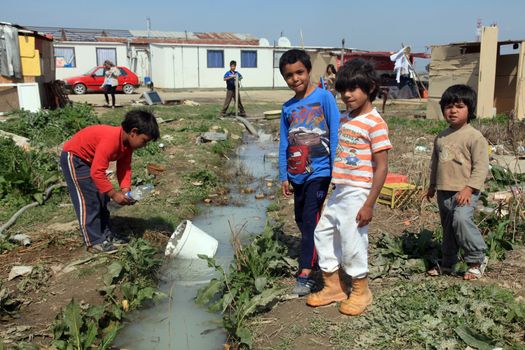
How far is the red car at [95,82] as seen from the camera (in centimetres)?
2356

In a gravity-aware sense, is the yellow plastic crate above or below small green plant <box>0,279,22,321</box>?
above

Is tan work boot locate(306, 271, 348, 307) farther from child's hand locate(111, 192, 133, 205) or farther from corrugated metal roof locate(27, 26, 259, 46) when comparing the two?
corrugated metal roof locate(27, 26, 259, 46)

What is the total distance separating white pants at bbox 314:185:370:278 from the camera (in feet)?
9.62

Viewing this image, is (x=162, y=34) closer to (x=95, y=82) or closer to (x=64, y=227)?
(x=95, y=82)

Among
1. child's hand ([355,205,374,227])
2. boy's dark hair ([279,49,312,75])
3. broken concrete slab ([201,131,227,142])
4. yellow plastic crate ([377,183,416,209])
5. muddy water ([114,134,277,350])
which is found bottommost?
muddy water ([114,134,277,350])

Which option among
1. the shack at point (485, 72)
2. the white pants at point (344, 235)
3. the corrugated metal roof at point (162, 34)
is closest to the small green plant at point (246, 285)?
the white pants at point (344, 235)

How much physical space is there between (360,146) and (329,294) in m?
1.06

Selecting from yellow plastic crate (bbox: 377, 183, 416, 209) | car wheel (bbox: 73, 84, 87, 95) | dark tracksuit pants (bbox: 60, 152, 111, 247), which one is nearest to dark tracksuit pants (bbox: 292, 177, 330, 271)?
dark tracksuit pants (bbox: 60, 152, 111, 247)

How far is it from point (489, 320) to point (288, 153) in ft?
5.45

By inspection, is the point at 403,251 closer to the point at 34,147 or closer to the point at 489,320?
the point at 489,320

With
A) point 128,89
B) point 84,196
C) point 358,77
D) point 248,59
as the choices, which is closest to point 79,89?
point 128,89

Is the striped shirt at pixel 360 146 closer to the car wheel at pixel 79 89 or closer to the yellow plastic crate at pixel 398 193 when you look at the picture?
the yellow plastic crate at pixel 398 193

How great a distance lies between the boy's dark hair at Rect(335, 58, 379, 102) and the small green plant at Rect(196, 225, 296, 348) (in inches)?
58.7

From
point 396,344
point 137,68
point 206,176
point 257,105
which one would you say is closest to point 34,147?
point 206,176
